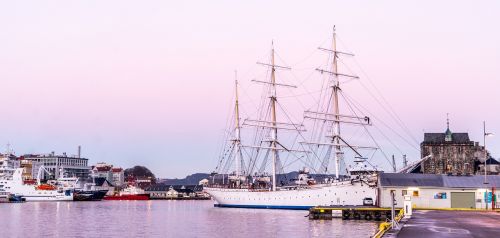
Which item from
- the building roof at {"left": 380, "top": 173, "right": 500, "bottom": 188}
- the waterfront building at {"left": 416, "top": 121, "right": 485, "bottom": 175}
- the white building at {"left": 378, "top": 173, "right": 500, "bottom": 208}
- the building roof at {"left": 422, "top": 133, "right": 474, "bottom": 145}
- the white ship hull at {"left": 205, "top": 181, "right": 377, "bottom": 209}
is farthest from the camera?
the building roof at {"left": 422, "top": 133, "right": 474, "bottom": 145}

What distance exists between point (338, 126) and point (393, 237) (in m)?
87.5

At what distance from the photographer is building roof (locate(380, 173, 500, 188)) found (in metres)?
75.7

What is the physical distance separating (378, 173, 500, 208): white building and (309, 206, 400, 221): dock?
3.68 metres

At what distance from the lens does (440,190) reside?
75.1 meters

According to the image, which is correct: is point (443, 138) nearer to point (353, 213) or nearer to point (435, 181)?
point (435, 181)

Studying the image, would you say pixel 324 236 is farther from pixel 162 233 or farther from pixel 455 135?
pixel 455 135

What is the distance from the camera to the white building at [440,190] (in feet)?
244

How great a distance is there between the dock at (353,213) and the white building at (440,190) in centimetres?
368

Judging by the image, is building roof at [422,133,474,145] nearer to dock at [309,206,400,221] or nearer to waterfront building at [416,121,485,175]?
waterfront building at [416,121,485,175]

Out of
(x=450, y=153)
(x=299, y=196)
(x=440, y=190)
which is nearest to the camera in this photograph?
(x=440, y=190)

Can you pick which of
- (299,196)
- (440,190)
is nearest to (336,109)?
(299,196)

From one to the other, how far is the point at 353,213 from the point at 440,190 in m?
11.6

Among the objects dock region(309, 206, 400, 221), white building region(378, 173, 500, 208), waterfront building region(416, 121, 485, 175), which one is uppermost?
waterfront building region(416, 121, 485, 175)

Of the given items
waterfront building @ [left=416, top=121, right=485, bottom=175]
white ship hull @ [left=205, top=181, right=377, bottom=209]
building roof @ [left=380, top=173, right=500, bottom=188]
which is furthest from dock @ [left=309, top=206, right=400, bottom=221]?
waterfront building @ [left=416, top=121, right=485, bottom=175]
